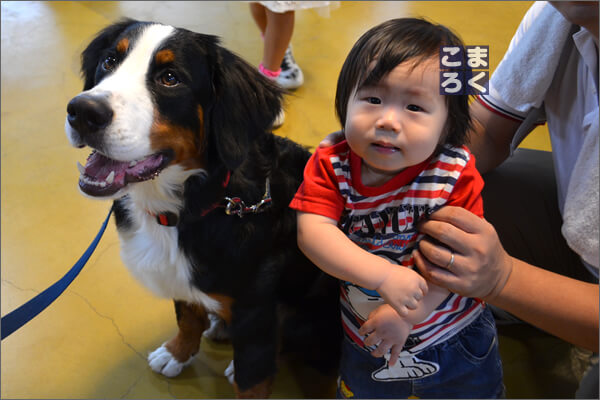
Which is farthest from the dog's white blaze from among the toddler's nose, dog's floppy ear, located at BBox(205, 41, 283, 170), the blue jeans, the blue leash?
the blue jeans

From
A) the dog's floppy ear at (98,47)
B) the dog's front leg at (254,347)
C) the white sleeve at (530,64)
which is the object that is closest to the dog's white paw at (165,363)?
the dog's front leg at (254,347)

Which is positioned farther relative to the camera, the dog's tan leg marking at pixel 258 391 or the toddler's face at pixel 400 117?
the dog's tan leg marking at pixel 258 391

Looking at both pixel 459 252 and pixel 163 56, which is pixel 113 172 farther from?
pixel 459 252

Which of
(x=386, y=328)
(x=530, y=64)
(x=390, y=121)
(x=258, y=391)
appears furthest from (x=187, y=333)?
(x=530, y=64)

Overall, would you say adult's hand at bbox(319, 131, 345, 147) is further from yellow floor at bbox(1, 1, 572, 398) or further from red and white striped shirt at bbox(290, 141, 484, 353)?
yellow floor at bbox(1, 1, 572, 398)

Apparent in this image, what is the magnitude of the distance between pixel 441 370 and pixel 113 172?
807 mm

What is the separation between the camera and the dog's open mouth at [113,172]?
907mm

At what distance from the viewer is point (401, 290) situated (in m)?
0.83

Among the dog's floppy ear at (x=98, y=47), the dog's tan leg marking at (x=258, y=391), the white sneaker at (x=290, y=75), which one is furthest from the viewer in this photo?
the white sneaker at (x=290, y=75)

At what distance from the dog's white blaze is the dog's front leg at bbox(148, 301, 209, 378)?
62 cm

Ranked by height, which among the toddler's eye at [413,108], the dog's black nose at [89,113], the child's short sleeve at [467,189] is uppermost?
the toddler's eye at [413,108]

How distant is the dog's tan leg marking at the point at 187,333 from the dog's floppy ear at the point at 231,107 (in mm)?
505

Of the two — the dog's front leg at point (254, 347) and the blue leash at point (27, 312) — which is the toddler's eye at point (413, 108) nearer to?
the dog's front leg at point (254, 347)

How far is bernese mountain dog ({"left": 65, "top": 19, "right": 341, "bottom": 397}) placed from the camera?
90cm
